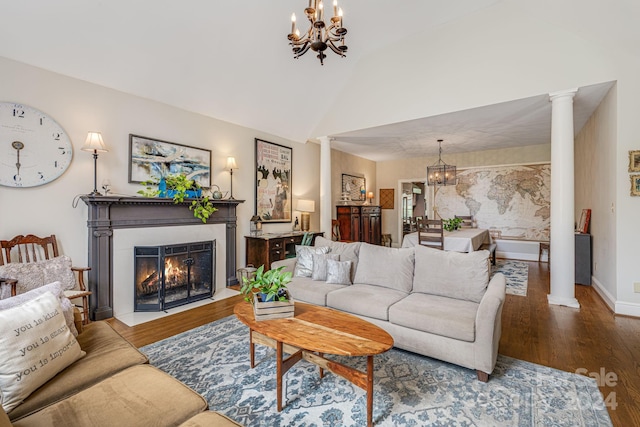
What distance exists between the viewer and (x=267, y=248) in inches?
187

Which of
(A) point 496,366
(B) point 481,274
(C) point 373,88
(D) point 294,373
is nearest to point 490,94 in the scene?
(C) point 373,88

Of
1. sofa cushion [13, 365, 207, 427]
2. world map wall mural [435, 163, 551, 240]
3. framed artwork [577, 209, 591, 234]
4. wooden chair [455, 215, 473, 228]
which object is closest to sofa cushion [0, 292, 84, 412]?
sofa cushion [13, 365, 207, 427]

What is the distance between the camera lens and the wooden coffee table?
169 centimetres

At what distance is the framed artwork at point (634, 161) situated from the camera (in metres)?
3.37

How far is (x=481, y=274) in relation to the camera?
2.61 metres

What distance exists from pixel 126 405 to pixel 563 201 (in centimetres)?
474

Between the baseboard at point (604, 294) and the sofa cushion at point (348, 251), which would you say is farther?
the baseboard at point (604, 294)

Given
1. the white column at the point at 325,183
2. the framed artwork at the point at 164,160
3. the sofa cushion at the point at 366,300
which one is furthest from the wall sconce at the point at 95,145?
the white column at the point at 325,183

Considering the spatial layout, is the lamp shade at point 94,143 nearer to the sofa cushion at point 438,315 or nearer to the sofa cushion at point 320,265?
the sofa cushion at point 320,265

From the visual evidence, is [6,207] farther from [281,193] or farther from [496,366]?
[496,366]

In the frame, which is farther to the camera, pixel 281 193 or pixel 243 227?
pixel 281 193

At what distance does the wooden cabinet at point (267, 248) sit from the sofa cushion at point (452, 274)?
100 inches

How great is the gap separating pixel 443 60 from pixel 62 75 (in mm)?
4904

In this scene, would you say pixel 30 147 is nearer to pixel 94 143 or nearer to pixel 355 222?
pixel 94 143
